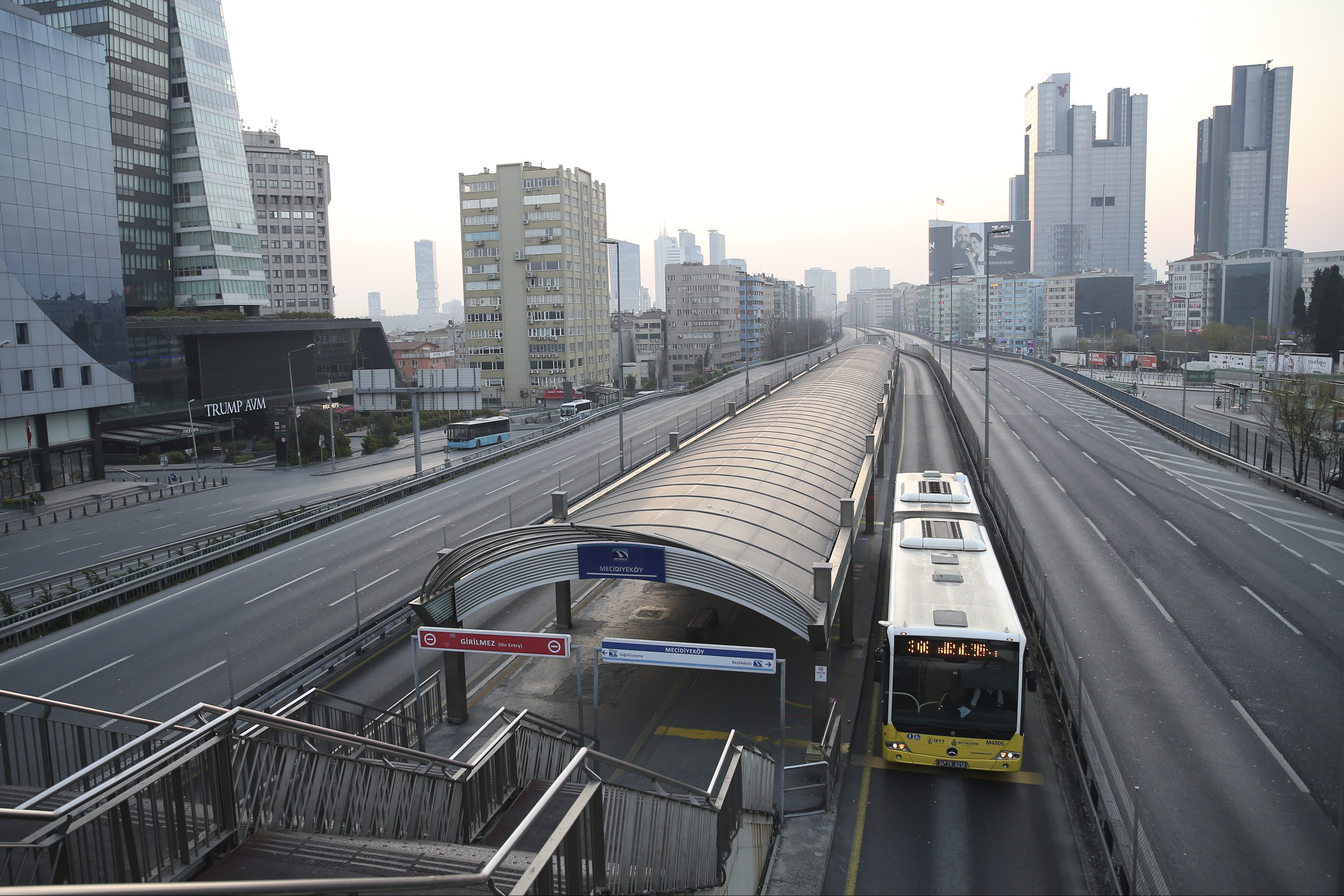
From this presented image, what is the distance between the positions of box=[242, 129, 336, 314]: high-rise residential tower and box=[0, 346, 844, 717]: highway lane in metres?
112

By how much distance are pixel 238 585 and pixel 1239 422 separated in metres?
56.7

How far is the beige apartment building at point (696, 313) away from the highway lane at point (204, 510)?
94.2m

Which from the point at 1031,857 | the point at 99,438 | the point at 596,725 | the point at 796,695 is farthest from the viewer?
the point at 99,438

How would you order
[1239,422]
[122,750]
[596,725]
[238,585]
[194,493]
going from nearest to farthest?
[122,750]
[596,725]
[238,585]
[194,493]
[1239,422]

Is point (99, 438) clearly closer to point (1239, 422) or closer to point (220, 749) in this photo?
point (220, 749)

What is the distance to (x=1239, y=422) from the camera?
174ft

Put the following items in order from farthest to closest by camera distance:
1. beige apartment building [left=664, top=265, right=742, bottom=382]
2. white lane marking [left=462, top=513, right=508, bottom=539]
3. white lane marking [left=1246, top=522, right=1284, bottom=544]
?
beige apartment building [left=664, top=265, right=742, bottom=382] < white lane marking [left=462, top=513, right=508, bottom=539] < white lane marking [left=1246, top=522, right=1284, bottom=544]

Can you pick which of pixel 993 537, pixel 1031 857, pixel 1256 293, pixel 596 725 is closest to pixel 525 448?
pixel 993 537

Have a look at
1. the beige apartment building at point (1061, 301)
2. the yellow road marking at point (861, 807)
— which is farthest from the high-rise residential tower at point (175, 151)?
the beige apartment building at point (1061, 301)

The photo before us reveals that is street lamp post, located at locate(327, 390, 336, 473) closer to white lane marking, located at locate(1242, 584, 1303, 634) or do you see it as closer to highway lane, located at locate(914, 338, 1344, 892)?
highway lane, located at locate(914, 338, 1344, 892)

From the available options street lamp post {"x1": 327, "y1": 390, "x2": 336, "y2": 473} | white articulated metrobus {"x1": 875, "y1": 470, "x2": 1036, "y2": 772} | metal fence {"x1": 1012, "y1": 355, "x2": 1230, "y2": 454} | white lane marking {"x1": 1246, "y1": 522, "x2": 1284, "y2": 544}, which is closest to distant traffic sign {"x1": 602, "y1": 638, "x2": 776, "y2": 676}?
white articulated metrobus {"x1": 875, "y1": 470, "x2": 1036, "y2": 772}

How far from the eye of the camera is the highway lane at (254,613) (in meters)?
17.5

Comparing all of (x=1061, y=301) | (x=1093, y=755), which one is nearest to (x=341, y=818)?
(x=1093, y=755)

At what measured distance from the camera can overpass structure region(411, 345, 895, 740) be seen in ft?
46.1
